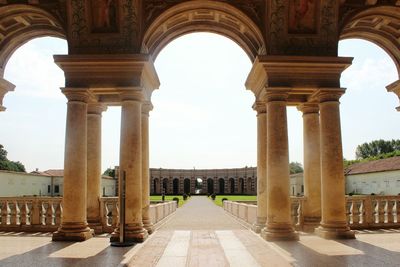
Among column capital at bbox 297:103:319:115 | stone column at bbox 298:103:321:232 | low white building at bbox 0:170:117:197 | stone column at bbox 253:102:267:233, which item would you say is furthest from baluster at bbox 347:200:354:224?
low white building at bbox 0:170:117:197

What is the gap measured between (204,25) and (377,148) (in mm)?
152058

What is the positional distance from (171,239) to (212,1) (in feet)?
37.1

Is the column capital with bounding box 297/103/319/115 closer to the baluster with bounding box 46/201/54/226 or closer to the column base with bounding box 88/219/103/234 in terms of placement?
the column base with bounding box 88/219/103/234

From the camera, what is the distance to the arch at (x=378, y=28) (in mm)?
19947

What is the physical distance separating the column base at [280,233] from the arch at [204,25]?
839 centimetres

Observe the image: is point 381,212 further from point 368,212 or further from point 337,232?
point 337,232

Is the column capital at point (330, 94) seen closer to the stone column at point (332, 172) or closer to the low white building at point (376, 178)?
the stone column at point (332, 172)

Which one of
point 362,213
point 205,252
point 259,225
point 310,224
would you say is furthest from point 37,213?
point 362,213

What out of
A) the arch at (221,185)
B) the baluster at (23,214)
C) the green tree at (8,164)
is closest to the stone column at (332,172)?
the baluster at (23,214)

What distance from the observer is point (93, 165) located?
21.8 meters

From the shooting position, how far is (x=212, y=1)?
63.6ft

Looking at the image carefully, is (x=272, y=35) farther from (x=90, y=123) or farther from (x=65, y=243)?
(x=65, y=243)

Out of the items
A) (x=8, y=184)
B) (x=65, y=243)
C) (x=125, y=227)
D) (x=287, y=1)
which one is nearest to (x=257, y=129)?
(x=287, y=1)

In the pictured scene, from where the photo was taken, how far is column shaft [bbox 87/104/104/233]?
2164 cm
